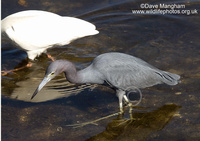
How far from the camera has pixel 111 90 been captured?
211 inches

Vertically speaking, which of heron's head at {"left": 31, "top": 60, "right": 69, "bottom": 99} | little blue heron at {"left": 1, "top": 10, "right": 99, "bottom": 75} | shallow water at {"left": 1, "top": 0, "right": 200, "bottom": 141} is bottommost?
shallow water at {"left": 1, "top": 0, "right": 200, "bottom": 141}

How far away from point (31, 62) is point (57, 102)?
1.30 meters

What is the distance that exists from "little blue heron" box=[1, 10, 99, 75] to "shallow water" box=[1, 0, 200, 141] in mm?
524

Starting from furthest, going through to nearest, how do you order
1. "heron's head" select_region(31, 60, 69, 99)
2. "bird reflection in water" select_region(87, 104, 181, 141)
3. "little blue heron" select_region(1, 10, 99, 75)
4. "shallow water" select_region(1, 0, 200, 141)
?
"little blue heron" select_region(1, 10, 99, 75), "shallow water" select_region(1, 0, 200, 141), "bird reflection in water" select_region(87, 104, 181, 141), "heron's head" select_region(31, 60, 69, 99)

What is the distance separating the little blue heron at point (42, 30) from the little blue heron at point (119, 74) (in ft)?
3.72

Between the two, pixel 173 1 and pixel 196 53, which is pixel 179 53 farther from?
pixel 173 1

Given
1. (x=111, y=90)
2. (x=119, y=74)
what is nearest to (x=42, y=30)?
(x=111, y=90)

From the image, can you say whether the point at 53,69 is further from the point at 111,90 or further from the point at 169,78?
the point at 169,78

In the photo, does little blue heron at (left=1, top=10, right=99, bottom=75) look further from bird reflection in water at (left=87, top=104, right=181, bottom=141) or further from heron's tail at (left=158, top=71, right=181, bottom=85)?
bird reflection in water at (left=87, top=104, right=181, bottom=141)

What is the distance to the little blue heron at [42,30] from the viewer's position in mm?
5727

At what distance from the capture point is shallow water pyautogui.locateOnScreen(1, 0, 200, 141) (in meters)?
4.66

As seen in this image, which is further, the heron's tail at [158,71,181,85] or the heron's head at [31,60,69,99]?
the heron's tail at [158,71,181,85]

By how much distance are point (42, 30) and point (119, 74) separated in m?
1.81

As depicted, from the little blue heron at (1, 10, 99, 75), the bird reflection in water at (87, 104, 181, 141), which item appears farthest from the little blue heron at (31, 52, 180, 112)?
the little blue heron at (1, 10, 99, 75)
